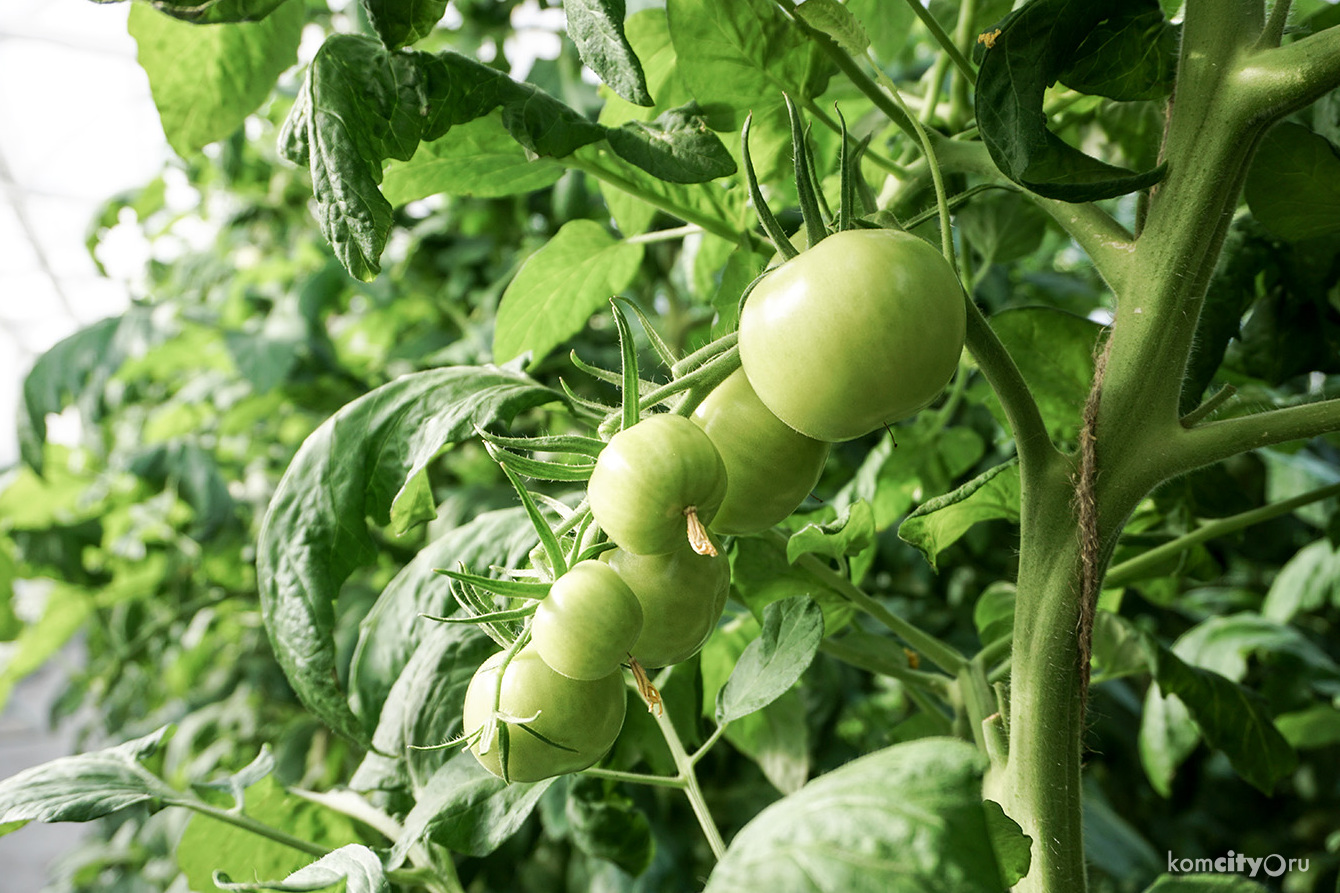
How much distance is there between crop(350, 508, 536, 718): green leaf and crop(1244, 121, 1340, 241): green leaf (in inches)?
14.1

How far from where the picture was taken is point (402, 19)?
1.02 ft

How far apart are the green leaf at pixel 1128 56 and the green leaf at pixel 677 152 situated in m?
0.13

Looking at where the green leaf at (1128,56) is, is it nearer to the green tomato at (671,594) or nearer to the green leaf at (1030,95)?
the green leaf at (1030,95)

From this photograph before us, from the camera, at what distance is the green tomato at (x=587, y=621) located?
0.25m

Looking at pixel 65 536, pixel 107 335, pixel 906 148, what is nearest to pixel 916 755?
pixel 906 148

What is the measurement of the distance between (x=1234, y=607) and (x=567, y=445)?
1286mm

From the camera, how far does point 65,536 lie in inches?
50.2

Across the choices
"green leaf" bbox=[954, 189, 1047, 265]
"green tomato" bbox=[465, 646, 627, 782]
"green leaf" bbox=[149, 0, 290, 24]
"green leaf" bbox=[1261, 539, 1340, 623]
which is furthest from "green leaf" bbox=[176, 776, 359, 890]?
"green leaf" bbox=[1261, 539, 1340, 623]

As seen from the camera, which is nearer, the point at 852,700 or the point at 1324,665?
the point at 1324,665

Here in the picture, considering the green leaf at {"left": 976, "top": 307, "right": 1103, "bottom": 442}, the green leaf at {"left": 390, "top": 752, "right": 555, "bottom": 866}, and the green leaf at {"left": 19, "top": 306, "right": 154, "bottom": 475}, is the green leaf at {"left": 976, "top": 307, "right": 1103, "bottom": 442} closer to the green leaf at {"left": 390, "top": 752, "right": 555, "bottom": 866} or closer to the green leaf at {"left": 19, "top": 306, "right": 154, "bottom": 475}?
the green leaf at {"left": 390, "top": 752, "right": 555, "bottom": 866}

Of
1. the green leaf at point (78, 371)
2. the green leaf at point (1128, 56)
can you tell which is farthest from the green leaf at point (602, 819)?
the green leaf at point (78, 371)

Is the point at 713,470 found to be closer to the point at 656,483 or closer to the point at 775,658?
the point at 656,483

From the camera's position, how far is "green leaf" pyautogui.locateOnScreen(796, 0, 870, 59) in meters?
0.32

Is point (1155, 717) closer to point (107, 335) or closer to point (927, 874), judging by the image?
point (927, 874)
